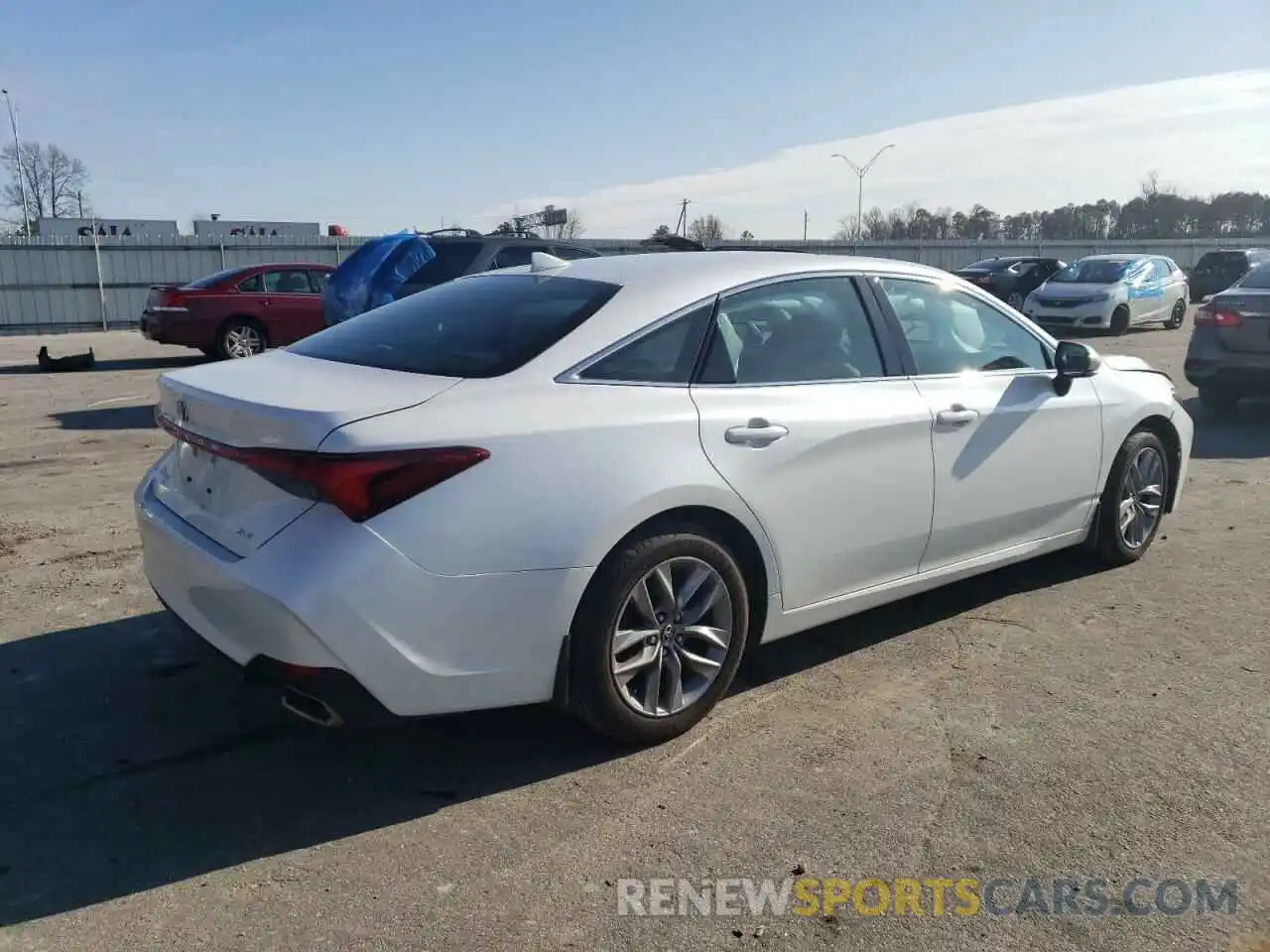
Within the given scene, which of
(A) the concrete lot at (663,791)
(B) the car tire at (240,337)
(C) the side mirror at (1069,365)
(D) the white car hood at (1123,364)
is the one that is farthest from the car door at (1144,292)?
(A) the concrete lot at (663,791)

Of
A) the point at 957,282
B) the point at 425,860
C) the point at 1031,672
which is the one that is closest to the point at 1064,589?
the point at 1031,672

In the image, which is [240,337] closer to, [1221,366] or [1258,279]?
[1221,366]

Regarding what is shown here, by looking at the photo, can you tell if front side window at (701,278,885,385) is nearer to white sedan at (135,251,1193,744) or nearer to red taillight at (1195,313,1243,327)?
white sedan at (135,251,1193,744)

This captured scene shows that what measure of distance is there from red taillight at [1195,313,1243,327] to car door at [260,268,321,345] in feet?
36.5

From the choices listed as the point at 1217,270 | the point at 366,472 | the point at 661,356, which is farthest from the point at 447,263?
the point at 1217,270

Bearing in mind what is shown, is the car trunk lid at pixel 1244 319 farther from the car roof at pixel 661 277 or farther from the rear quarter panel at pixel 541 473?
the rear quarter panel at pixel 541 473

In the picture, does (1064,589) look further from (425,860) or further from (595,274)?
(425,860)

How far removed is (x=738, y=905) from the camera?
2752mm

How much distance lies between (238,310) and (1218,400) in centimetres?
1218

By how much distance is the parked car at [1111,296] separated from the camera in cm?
1981

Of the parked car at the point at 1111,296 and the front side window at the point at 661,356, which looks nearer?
the front side window at the point at 661,356

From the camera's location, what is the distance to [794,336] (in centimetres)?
407

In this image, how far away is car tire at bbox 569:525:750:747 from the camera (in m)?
3.31

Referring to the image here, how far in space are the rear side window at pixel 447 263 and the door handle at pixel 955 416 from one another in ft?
22.7
